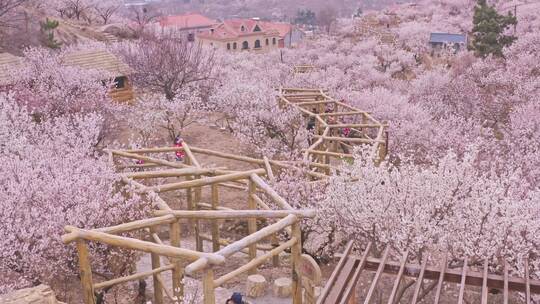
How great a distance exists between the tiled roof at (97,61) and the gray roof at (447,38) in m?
40.9

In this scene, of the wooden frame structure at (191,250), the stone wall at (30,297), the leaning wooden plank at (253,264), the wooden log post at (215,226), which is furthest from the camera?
the wooden log post at (215,226)

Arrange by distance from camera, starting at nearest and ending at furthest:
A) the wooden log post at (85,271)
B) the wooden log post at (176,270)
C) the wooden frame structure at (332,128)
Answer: the wooden log post at (85,271) → the wooden log post at (176,270) → the wooden frame structure at (332,128)

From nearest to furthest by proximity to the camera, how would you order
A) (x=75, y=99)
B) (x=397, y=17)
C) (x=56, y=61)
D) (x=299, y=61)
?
(x=75, y=99), (x=56, y=61), (x=299, y=61), (x=397, y=17)

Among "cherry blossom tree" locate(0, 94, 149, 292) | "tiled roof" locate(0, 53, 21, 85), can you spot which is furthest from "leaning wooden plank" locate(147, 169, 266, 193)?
"tiled roof" locate(0, 53, 21, 85)

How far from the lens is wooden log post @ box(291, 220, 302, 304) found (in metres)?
8.58

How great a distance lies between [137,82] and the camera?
28156mm

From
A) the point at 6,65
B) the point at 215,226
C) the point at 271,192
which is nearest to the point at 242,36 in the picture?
the point at 6,65

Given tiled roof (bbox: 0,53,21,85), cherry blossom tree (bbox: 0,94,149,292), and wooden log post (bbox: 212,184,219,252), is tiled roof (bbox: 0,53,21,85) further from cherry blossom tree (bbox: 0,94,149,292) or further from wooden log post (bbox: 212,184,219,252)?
wooden log post (bbox: 212,184,219,252)

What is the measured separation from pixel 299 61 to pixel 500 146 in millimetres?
34052

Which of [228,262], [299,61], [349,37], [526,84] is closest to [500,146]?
[526,84]

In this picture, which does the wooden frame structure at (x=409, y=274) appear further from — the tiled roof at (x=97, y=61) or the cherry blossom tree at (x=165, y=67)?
the tiled roof at (x=97, y=61)

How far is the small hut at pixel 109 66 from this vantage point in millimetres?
25250

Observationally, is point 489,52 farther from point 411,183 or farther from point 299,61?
point 411,183

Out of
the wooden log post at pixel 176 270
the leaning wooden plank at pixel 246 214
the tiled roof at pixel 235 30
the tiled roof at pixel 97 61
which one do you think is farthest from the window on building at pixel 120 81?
the tiled roof at pixel 235 30
